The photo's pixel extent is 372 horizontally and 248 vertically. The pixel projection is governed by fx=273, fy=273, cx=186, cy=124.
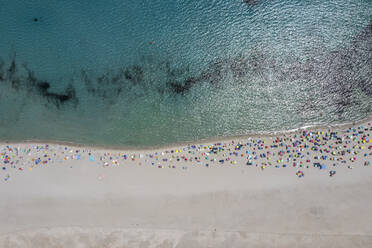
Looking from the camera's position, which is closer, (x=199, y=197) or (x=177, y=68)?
(x=199, y=197)

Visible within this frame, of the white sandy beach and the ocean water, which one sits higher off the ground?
the ocean water

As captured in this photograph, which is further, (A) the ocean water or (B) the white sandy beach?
(A) the ocean water

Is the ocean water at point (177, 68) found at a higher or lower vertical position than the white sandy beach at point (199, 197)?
higher

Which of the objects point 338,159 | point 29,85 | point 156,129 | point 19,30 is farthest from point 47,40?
point 338,159

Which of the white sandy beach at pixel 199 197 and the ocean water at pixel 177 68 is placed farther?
the ocean water at pixel 177 68

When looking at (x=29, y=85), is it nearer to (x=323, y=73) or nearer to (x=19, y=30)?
(x=19, y=30)
